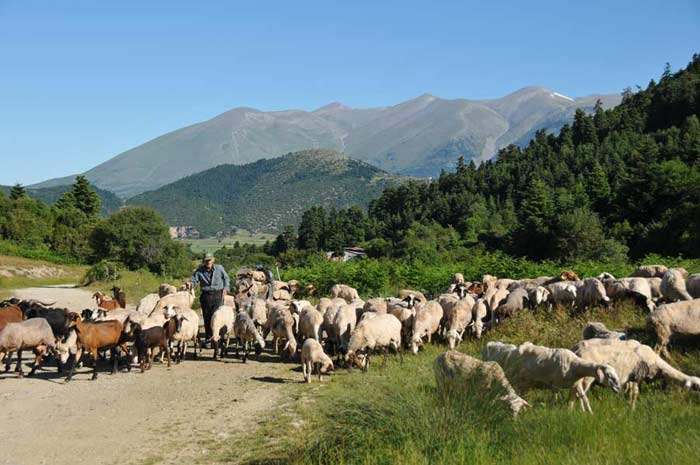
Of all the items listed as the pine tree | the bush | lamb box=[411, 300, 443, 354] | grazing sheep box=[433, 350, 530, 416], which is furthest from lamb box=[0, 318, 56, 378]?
the pine tree

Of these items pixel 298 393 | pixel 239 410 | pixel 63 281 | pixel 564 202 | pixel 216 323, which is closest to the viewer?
pixel 239 410

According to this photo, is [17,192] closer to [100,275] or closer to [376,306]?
[100,275]

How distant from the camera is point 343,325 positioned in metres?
14.7

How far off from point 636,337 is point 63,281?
4861cm

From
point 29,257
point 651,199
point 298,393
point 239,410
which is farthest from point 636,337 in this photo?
point 29,257

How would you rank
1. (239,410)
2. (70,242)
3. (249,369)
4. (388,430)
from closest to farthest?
(388,430) → (239,410) → (249,369) → (70,242)

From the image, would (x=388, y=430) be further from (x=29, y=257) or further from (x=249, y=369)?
(x=29, y=257)

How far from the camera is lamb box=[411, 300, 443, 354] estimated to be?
47.9ft

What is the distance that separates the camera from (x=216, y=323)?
15.3 metres

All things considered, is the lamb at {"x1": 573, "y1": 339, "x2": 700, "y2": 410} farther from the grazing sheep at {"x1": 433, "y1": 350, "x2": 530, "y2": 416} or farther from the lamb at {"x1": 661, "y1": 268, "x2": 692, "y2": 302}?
the lamb at {"x1": 661, "y1": 268, "x2": 692, "y2": 302}

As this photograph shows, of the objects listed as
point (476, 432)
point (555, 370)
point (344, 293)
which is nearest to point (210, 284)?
point (344, 293)

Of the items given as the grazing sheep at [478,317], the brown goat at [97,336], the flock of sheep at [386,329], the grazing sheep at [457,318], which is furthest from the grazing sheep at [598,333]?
the brown goat at [97,336]

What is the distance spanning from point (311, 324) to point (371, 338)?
2044 mm

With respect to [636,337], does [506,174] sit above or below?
above
